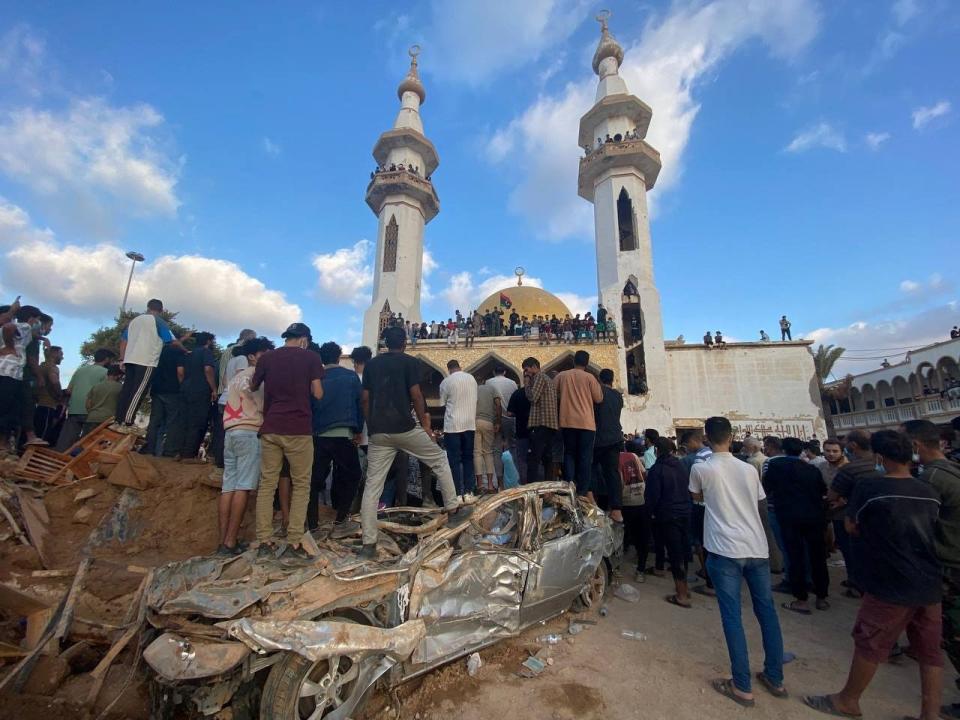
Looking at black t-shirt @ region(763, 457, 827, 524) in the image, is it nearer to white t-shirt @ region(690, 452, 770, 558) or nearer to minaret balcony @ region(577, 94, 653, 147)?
white t-shirt @ region(690, 452, 770, 558)

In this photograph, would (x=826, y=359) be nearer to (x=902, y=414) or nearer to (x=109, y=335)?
(x=902, y=414)

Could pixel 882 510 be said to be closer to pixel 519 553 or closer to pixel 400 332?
pixel 519 553

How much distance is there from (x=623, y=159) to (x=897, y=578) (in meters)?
24.9

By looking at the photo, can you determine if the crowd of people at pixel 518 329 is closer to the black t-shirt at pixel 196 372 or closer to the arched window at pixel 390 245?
the arched window at pixel 390 245

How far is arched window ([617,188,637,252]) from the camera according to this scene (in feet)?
77.5

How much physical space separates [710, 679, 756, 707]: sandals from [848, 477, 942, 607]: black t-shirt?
113cm

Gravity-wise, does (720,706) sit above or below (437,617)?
below

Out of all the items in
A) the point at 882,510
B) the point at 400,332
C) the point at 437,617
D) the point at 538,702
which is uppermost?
the point at 400,332

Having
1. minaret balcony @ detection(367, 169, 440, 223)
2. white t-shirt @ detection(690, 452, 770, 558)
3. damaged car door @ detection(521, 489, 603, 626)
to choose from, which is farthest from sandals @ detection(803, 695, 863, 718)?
minaret balcony @ detection(367, 169, 440, 223)

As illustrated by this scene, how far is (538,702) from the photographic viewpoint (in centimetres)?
323

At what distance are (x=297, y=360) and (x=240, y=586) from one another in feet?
6.29

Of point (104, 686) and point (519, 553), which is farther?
point (519, 553)

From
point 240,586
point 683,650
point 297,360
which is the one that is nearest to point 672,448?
point 683,650

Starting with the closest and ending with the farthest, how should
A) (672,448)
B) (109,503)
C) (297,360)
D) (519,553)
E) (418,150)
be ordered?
(519,553)
(297,360)
(109,503)
(672,448)
(418,150)
